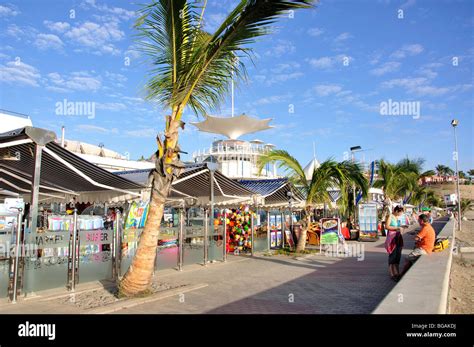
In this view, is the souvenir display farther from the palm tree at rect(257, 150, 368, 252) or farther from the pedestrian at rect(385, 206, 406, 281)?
the pedestrian at rect(385, 206, 406, 281)

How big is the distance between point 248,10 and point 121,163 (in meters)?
31.2

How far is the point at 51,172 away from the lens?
10383 mm

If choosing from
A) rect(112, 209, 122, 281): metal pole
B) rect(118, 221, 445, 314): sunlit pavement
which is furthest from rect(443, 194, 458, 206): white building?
rect(112, 209, 122, 281): metal pole

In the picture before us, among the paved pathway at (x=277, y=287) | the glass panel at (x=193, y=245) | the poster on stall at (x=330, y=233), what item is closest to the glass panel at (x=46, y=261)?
the paved pathway at (x=277, y=287)

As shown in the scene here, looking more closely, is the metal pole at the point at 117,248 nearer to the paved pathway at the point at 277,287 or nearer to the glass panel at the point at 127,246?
the glass panel at the point at 127,246

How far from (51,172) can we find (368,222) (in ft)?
56.4

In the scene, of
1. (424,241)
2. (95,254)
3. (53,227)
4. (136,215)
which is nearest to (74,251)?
(95,254)

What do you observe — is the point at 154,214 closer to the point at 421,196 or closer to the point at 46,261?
the point at 46,261

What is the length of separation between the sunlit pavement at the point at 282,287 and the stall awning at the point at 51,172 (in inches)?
136

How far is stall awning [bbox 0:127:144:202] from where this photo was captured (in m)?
7.61

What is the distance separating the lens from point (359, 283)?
8734 millimetres

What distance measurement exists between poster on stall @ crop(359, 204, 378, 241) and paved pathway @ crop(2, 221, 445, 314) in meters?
9.27
